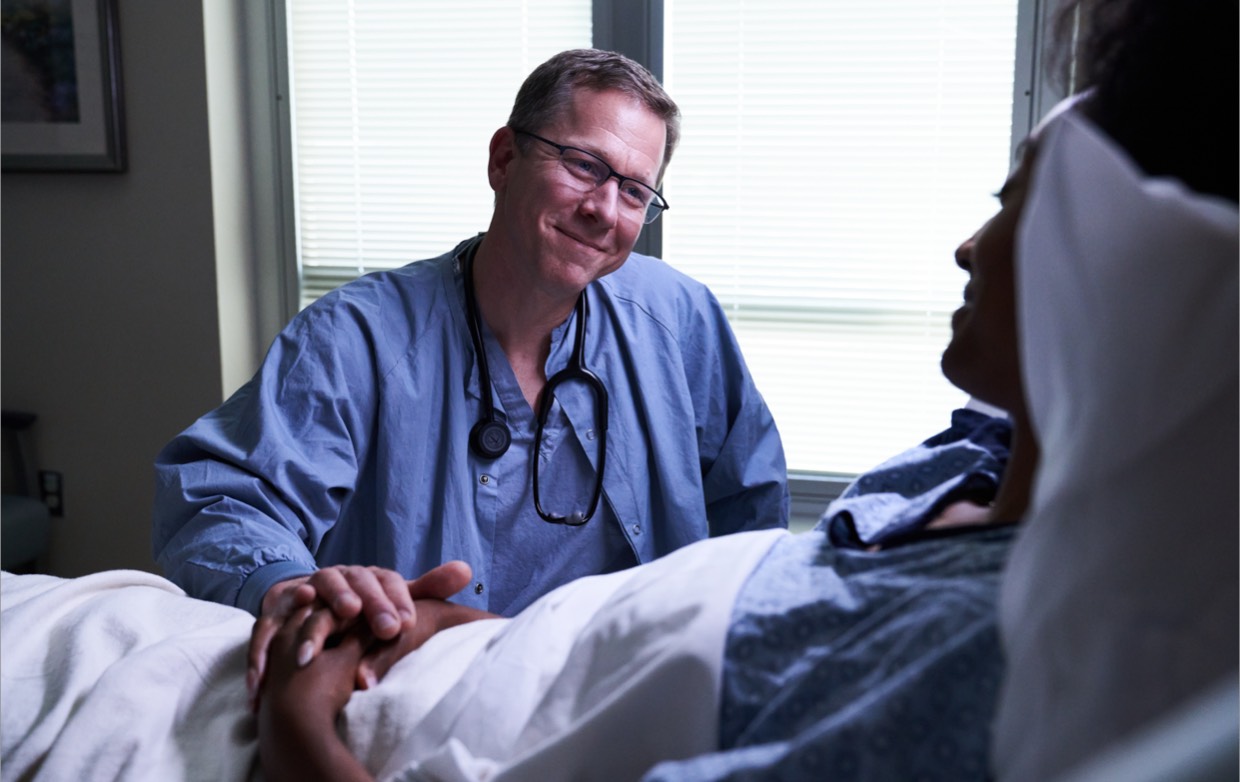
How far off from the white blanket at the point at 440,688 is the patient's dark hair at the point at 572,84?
1.03 m

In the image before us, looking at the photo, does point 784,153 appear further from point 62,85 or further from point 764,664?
point 764,664

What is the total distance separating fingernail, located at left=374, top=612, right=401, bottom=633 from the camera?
1054 millimetres

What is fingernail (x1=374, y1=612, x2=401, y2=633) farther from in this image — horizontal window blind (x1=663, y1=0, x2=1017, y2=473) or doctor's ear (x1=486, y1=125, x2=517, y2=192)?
horizontal window blind (x1=663, y1=0, x2=1017, y2=473)

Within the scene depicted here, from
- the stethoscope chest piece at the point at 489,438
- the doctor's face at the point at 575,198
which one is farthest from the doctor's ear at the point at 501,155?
the stethoscope chest piece at the point at 489,438

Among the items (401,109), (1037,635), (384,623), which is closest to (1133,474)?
(1037,635)

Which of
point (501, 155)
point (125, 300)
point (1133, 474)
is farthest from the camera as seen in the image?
point (125, 300)

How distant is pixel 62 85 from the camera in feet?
9.62

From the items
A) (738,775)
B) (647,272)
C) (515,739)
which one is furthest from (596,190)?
(738,775)

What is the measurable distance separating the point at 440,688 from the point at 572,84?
3.91 feet

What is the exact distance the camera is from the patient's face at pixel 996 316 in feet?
2.80

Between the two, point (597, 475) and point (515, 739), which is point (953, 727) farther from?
point (597, 475)

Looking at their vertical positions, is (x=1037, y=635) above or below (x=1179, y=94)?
below

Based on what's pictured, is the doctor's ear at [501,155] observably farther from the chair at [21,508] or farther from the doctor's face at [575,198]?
the chair at [21,508]

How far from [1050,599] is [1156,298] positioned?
0.17 metres
